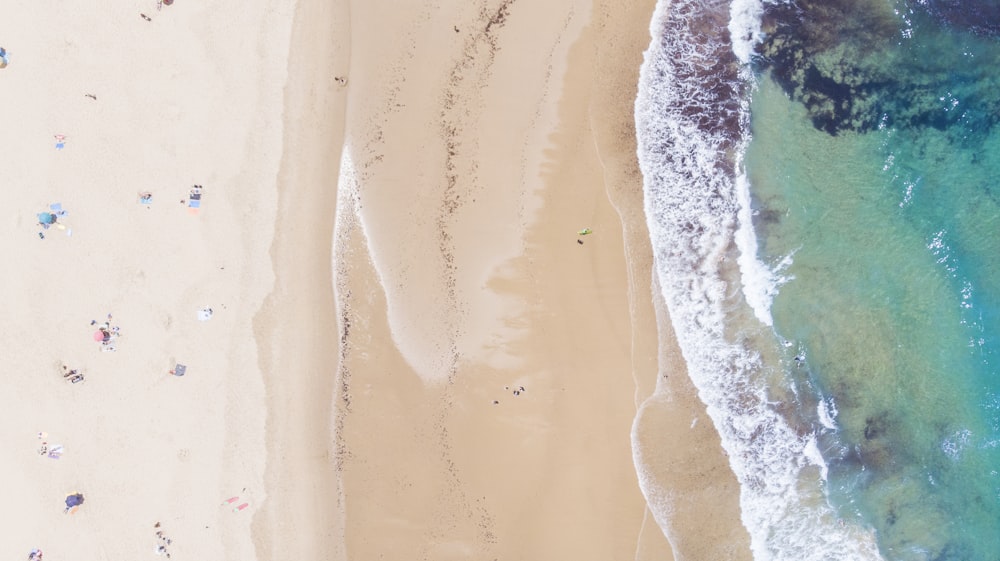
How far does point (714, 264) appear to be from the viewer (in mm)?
14984

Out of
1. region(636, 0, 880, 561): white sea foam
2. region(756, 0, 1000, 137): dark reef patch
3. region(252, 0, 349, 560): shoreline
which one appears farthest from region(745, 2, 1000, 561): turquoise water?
region(252, 0, 349, 560): shoreline

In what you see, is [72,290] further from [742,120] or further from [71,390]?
[742,120]

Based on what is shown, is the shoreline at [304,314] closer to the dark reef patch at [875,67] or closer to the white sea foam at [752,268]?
the white sea foam at [752,268]

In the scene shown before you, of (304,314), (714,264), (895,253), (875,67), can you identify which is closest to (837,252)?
(895,253)

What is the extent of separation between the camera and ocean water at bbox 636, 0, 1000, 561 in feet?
48.9

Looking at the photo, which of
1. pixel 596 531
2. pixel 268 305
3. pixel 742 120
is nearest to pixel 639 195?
pixel 742 120

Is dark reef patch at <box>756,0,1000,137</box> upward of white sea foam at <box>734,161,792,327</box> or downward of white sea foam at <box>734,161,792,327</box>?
upward

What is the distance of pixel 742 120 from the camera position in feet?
49.8

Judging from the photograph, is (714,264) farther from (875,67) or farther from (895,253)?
(875,67)

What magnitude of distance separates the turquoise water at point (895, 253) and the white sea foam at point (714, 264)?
0.75 meters

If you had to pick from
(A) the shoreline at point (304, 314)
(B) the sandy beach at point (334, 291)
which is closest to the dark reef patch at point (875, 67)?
(B) the sandy beach at point (334, 291)

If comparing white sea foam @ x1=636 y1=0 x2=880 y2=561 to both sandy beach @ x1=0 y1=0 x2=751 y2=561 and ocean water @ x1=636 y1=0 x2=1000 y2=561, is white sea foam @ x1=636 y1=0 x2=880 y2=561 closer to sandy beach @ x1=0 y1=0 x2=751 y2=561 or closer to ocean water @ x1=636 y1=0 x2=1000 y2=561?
ocean water @ x1=636 y1=0 x2=1000 y2=561

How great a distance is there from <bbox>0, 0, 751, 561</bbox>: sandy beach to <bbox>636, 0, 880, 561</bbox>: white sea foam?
99 centimetres

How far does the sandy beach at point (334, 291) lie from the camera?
14.1 m
